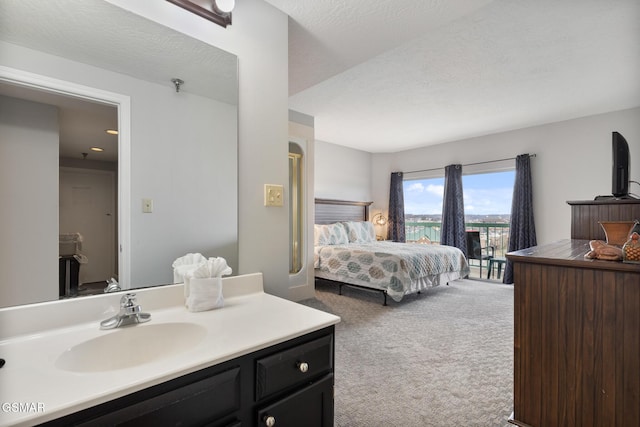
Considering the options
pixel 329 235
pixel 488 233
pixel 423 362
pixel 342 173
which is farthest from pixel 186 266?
pixel 488 233

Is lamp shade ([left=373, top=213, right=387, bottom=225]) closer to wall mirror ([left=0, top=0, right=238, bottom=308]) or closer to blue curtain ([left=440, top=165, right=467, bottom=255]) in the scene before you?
blue curtain ([left=440, top=165, right=467, bottom=255])

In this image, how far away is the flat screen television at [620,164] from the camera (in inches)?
83.6

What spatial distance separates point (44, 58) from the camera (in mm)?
970

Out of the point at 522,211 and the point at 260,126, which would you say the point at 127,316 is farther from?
the point at 522,211

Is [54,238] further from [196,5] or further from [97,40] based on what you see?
[196,5]

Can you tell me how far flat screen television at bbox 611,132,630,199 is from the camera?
6.97 ft

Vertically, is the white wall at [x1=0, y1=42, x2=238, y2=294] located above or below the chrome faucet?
above

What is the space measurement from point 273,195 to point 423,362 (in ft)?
5.93

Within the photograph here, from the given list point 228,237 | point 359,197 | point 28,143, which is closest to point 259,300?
point 228,237

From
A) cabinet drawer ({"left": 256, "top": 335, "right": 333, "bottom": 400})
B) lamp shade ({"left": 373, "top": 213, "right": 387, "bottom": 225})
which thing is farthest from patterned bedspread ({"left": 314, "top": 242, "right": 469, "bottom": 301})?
cabinet drawer ({"left": 256, "top": 335, "right": 333, "bottom": 400})

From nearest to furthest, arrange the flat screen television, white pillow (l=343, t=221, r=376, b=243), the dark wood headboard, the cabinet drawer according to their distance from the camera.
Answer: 1. the cabinet drawer
2. the flat screen television
3. white pillow (l=343, t=221, r=376, b=243)
4. the dark wood headboard

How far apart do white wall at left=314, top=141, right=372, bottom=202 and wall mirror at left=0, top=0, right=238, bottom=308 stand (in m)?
3.96

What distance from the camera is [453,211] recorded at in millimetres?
5516
